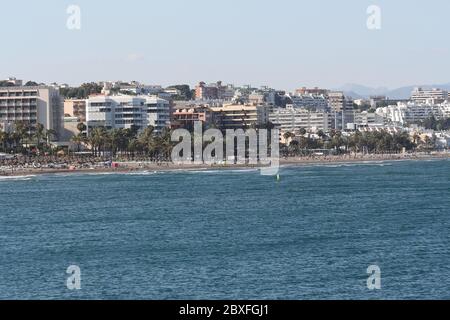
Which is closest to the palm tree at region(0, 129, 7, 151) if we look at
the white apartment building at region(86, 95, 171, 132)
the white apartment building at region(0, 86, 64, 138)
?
the white apartment building at region(0, 86, 64, 138)

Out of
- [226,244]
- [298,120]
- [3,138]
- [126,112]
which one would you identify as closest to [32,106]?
[126,112]

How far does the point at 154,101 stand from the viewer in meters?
126

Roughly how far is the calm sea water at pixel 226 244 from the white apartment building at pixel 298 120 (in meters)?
107

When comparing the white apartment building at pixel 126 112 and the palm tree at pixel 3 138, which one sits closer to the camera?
the palm tree at pixel 3 138

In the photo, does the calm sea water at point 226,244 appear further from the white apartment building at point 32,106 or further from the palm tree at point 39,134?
the white apartment building at point 32,106

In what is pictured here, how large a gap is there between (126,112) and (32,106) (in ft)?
42.2

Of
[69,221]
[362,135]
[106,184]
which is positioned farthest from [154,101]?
[69,221]

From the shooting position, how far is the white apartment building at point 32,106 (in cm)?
11412

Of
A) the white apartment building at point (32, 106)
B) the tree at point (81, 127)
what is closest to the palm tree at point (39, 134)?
the white apartment building at point (32, 106)

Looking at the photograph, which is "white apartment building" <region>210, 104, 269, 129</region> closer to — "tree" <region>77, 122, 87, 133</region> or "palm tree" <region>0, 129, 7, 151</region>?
"tree" <region>77, 122, 87, 133</region>

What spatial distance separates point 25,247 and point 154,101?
314 feet

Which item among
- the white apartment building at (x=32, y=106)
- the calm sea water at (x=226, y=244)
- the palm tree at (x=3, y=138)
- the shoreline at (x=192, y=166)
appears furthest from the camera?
the white apartment building at (x=32, y=106)

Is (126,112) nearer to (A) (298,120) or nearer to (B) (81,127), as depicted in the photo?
(B) (81,127)
